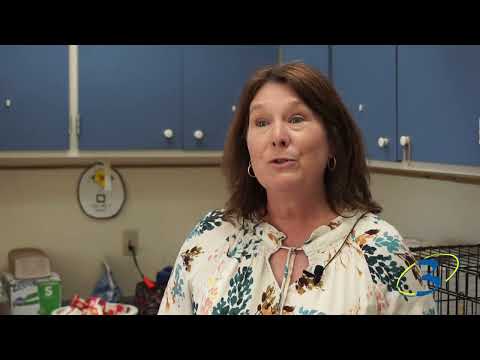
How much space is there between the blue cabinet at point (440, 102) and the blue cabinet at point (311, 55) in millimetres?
491

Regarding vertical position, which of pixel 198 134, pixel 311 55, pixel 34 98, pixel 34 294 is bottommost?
pixel 34 294

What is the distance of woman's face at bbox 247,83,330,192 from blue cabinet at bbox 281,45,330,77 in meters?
1.15

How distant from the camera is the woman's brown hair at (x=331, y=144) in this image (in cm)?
113

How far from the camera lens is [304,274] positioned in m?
1.08

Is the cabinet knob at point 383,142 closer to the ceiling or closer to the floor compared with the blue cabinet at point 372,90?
closer to the floor

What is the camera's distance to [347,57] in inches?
85.8

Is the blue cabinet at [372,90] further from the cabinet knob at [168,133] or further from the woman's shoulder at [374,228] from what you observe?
the woman's shoulder at [374,228]

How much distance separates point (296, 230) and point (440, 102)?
2.53ft

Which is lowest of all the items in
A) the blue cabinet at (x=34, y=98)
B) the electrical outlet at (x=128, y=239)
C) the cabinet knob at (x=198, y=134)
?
the electrical outlet at (x=128, y=239)

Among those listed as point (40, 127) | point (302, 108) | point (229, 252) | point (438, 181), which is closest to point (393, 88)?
point (438, 181)

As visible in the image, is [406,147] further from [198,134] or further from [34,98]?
[34,98]

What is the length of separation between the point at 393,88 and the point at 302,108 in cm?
88

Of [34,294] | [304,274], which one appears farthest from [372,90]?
[34,294]

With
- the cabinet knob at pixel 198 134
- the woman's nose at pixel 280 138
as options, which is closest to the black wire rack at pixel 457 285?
the woman's nose at pixel 280 138
